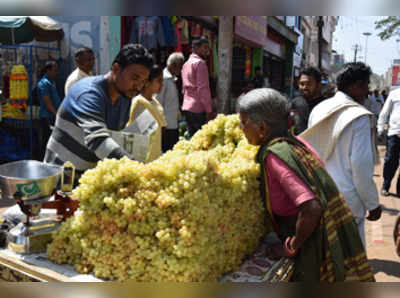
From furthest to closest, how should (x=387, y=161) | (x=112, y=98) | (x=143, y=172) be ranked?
(x=387, y=161)
(x=112, y=98)
(x=143, y=172)

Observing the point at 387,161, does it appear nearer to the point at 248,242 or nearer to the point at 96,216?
the point at 248,242

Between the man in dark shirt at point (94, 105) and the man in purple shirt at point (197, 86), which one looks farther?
the man in purple shirt at point (197, 86)

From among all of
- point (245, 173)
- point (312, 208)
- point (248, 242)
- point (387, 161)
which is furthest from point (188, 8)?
point (387, 161)

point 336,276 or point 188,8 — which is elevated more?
point 188,8

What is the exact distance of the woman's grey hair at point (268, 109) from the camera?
1672 millimetres

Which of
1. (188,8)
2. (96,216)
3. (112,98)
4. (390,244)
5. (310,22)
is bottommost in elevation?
(390,244)

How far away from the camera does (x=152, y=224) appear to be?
4.40 ft

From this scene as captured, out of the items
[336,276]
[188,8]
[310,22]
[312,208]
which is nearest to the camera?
[188,8]

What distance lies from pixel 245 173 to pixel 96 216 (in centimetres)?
70

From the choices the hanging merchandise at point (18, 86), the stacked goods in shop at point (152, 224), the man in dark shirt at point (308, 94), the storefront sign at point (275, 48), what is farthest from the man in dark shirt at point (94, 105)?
the storefront sign at point (275, 48)

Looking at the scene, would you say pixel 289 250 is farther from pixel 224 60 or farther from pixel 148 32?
pixel 148 32

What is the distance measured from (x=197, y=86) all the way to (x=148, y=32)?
2.14 m

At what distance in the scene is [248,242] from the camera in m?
1.73

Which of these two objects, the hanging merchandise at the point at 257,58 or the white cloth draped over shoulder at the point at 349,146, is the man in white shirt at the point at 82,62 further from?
the hanging merchandise at the point at 257,58
